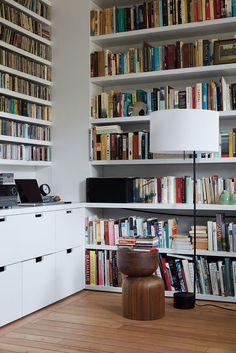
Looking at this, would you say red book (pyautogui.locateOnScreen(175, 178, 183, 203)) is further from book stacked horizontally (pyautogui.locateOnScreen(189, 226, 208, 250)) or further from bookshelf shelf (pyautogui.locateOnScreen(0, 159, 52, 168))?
bookshelf shelf (pyautogui.locateOnScreen(0, 159, 52, 168))

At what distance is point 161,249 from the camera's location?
420 cm

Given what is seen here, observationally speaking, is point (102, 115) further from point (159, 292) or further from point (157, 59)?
point (159, 292)

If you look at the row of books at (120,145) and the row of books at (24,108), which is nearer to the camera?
the row of books at (24,108)

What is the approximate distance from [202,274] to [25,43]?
2397 millimetres

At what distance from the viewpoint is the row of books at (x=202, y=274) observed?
13.0 ft

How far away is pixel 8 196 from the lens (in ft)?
11.9

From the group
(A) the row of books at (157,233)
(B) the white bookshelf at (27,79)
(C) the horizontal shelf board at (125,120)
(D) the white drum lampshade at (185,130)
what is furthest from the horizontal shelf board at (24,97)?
(D) the white drum lampshade at (185,130)

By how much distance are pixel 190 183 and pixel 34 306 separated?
1.55 m

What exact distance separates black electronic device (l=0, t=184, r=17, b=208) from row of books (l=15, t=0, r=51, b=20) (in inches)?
65.5

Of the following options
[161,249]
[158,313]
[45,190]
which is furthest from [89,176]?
[158,313]

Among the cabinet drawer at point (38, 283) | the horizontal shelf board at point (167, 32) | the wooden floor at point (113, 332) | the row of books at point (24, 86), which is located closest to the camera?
the wooden floor at point (113, 332)

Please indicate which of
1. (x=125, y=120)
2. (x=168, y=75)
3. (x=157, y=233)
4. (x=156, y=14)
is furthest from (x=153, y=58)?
(x=157, y=233)

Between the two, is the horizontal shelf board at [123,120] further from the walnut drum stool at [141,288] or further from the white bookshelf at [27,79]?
the walnut drum stool at [141,288]

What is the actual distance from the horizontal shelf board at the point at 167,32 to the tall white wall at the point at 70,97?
0.20m
